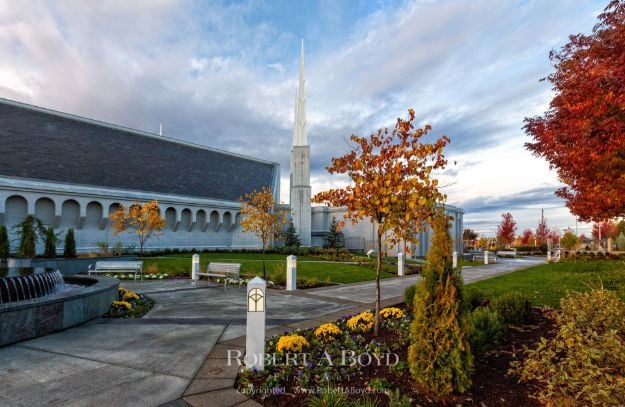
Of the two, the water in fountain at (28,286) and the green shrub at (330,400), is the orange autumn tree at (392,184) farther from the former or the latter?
the water in fountain at (28,286)

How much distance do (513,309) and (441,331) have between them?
12.3 ft

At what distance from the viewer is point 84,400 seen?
3.68 m

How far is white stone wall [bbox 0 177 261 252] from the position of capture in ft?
82.3

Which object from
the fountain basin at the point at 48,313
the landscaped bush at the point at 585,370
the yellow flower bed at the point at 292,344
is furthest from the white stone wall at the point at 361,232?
the landscaped bush at the point at 585,370

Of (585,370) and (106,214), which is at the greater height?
(106,214)

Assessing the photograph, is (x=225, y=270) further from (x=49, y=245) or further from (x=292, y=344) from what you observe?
(x=49, y=245)

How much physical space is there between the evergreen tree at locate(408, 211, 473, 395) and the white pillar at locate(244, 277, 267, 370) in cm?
199

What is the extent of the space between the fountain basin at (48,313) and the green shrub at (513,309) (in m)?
8.43

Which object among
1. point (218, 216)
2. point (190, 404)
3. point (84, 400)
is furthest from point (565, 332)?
point (218, 216)

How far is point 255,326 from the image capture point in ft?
15.4

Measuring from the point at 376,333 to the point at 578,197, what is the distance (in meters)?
11.0

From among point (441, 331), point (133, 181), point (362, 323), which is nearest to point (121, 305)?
point (362, 323)

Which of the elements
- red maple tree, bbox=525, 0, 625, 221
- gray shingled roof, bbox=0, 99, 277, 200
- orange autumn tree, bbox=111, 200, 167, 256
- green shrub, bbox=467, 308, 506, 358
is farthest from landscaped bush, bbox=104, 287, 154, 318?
gray shingled roof, bbox=0, 99, 277, 200

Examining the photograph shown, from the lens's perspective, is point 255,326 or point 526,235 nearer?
point 255,326
